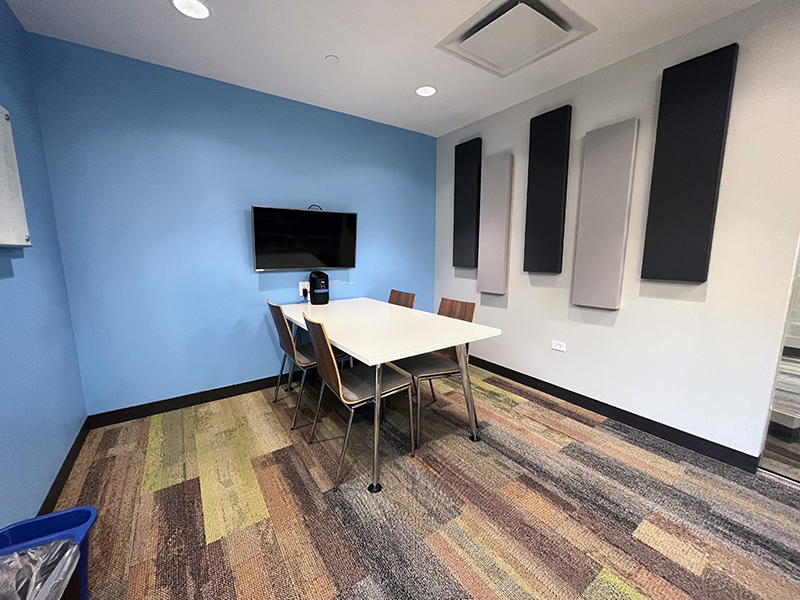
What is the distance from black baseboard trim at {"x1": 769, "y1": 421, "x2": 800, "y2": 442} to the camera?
2.06 m

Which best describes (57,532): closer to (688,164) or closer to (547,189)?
(547,189)

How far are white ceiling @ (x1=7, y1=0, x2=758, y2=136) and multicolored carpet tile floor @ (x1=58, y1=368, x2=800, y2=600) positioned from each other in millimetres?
2697

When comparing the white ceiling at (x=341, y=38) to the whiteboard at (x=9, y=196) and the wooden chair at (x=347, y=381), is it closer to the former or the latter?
the whiteboard at (x=9, y=196)

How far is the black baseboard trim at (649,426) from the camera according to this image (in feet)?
6.37

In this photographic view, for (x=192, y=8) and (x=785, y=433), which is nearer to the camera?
(x=192, y=8)

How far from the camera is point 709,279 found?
197cm

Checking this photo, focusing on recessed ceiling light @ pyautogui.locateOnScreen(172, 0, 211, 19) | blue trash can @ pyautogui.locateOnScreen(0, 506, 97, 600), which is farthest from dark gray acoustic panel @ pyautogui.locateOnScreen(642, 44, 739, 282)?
blue trash can @ pyautogui.locateOnScreen(0, 506, 97, 600)

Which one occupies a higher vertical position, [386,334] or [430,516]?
[386,334]

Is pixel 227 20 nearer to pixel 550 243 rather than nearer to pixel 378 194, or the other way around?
pixel 378 194

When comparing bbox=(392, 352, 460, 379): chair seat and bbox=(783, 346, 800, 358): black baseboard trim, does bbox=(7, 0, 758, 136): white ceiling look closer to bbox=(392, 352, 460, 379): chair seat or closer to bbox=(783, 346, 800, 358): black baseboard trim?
bbox=(783, 346, 800, 358): black baseboard trim

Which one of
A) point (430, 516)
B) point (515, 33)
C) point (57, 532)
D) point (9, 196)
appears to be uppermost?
point (515, 33)

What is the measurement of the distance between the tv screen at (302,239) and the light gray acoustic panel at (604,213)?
2.12m

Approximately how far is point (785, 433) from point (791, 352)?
71 centimetres

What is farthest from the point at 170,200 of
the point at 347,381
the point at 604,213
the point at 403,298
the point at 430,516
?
the point at 604,213
